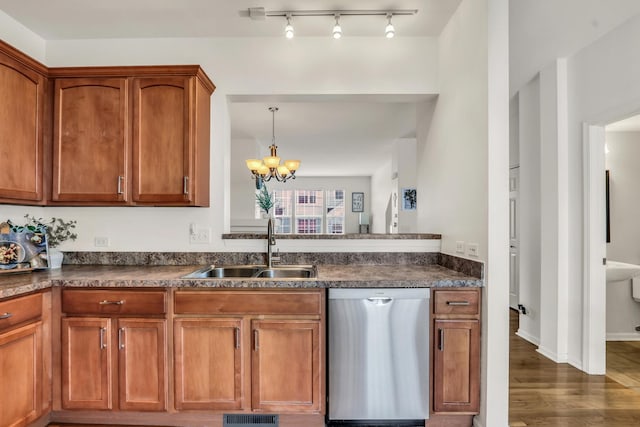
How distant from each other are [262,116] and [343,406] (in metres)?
3.62

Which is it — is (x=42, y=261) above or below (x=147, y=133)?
below

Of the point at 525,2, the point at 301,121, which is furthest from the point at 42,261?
the point at 525,2

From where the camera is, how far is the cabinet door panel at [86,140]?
237 centimetres

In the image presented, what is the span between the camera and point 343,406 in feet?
6.62

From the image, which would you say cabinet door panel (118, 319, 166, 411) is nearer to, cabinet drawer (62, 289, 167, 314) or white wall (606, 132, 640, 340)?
cabinet drawer (62, 289, 167, 314)

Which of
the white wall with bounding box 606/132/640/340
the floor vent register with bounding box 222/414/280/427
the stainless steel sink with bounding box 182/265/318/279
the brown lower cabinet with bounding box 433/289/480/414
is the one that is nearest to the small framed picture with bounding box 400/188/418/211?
the white wall with bounding box 606/132/640/340

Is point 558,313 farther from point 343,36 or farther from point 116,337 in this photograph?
point 116,337

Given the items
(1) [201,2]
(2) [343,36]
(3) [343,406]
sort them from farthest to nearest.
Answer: (2) [343,36] < (1) [201,2] < (3) [343,406]

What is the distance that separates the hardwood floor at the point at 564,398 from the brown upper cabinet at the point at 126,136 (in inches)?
102

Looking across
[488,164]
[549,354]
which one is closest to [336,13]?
[488,164]

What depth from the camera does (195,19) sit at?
2.45 metres

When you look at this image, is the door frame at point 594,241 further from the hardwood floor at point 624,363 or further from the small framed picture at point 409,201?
the small framed picture at point 409,201

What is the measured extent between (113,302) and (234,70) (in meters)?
1.79

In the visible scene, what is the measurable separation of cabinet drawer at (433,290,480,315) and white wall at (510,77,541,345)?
1893 mm
